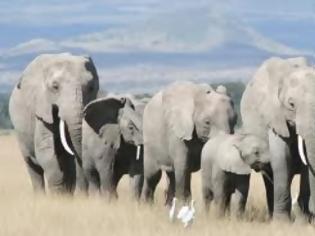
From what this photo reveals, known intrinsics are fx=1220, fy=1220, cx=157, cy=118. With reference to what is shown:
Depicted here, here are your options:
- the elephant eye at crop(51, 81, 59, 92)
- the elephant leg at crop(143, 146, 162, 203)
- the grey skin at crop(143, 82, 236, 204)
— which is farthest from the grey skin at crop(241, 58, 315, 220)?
the elephant leg at crop(143, 146, 162, 203)

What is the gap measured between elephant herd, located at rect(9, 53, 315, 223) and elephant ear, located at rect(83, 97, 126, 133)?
0.04ft

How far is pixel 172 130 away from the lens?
16406mm

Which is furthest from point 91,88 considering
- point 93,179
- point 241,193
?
point 241,193

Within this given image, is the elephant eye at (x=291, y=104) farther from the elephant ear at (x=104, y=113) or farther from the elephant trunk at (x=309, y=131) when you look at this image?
the elephant ear at (x=104, y=113)

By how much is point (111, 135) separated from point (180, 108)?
1006 mm

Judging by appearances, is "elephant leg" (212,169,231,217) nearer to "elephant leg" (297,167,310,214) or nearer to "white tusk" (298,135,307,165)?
"elephant leg" (297,167,310,214)

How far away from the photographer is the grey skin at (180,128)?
51.8ft

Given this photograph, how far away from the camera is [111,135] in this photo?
16.3 m

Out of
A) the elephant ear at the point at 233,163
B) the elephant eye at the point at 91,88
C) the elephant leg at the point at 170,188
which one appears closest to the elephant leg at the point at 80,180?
the elephant leg at the point at 170,188

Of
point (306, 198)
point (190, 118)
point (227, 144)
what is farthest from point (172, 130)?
point (306, 198)

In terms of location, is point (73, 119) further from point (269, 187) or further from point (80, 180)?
point (269, 187)

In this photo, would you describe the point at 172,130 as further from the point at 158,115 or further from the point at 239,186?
the point at 239,186

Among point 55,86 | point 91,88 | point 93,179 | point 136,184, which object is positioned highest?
point 55,86

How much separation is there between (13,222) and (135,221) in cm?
136
